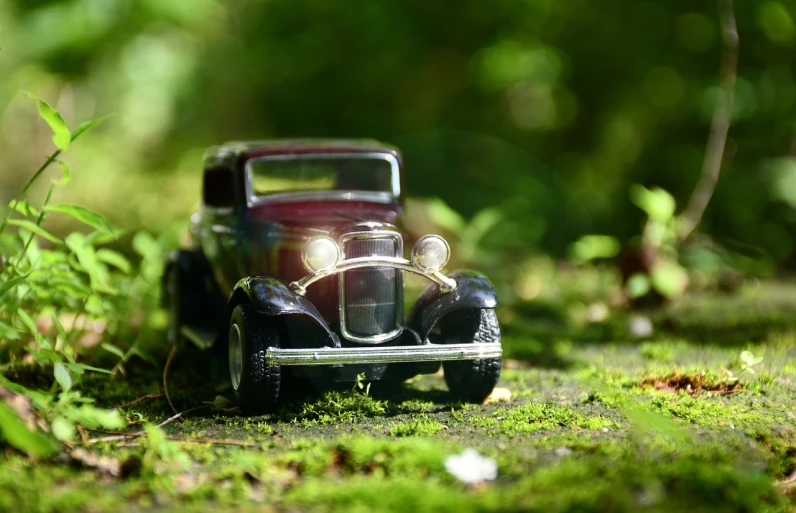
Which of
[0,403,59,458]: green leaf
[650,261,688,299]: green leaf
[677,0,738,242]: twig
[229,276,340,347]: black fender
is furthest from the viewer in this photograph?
[677,0,738,242]: twig

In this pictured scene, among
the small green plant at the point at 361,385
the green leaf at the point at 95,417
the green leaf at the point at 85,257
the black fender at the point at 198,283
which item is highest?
the green leaf at the point at 85,257

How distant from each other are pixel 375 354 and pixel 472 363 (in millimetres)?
585

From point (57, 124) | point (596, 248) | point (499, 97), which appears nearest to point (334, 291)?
point (57, 124)

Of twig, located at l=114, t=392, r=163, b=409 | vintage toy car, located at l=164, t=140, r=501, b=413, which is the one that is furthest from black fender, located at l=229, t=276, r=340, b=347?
twig, located at l=114, t=392, r=163, b=409

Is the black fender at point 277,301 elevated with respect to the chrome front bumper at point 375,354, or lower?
elevated

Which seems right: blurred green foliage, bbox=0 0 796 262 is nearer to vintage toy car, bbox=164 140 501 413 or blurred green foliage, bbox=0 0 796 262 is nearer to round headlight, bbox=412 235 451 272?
vintage toy car, bbox=164 140 501 413

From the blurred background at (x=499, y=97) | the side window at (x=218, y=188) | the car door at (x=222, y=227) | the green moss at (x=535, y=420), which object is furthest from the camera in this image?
the blurred background at (x=499, y=97)

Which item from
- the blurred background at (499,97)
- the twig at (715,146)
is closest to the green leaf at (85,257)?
the blurred background at (499,97)

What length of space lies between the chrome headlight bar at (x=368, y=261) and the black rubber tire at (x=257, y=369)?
26 cm

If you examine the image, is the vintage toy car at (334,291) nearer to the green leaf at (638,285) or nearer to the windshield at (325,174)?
the windshield at (325,174)

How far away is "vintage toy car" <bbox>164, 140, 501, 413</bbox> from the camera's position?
13.0 ft

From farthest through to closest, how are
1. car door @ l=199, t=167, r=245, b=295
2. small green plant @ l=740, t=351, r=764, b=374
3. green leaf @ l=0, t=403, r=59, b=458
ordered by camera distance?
1. car door @ l=199, t=167, r=245, b=295
2. small green plant @ l=740, t=351, r=764, b=374
3. green leaf @ l=0, t=403, r=59, b=458

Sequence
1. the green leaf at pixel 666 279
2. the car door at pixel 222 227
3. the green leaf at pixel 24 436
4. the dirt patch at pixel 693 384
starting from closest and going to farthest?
the green leaf at pixel 24 436 → the dirt patch at pixel 693 384 → the car door at pixel 222 227 → the green leaf at pixel 666 279

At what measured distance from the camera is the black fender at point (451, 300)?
4160 mm
